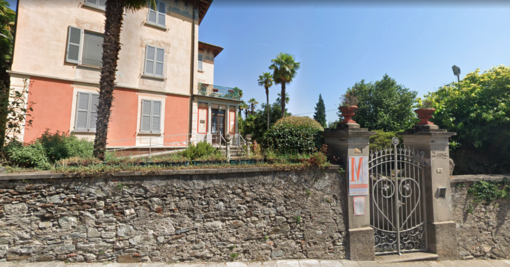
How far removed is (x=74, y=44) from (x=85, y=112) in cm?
307

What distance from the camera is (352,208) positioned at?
501 centimetres

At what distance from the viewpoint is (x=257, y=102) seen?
106 feet

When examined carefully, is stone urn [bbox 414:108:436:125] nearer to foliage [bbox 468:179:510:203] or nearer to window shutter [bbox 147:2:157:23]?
foliage [bbox 468:179:510:203]

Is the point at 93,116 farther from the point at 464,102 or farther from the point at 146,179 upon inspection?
the point at 464,102

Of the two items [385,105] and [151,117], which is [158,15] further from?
[385,105]

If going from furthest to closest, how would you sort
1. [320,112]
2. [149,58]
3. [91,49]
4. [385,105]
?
[320,112], [385,105], [149,58], [91,49]

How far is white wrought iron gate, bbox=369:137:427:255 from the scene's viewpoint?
5152mm

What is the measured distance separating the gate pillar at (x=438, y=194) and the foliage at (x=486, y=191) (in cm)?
87

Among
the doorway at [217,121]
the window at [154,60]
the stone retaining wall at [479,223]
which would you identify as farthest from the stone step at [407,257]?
the window at [154,60]

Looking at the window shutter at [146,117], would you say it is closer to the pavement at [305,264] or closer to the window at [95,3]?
the window at [95,3]

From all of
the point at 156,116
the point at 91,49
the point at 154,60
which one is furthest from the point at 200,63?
the point at 91,49

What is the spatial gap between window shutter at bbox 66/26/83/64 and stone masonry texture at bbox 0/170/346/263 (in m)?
7.45

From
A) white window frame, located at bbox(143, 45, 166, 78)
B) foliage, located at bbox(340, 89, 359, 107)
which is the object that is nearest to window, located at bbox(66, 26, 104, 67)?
white window frame, located at bbox(143, 45, 166, 78)

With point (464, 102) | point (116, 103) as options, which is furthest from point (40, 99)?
point (464, 102)
